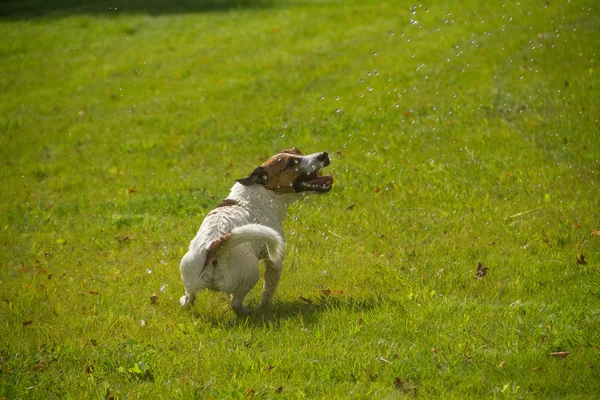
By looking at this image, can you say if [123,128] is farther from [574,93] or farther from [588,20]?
[588,20]

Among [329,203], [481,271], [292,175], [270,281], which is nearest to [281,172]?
[292,175]

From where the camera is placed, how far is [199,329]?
19.7ft

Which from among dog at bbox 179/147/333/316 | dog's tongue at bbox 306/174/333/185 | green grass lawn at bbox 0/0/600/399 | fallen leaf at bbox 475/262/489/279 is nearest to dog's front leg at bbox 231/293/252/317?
dog at bbox 179/147/333/316

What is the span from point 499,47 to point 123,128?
292 inches

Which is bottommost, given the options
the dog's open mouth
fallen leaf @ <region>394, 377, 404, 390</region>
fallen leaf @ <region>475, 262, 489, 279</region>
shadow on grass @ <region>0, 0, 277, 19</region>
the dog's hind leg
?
fallen leaf @ <region>475, 262, 489, 279</region>

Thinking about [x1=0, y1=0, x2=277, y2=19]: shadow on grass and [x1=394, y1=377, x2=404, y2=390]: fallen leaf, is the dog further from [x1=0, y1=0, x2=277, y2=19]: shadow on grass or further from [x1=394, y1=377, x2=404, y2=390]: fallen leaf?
[x1=0, y1=0, x2=277, y2=19]: shadow on grass

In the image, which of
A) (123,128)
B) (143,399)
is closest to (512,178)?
(143,399)

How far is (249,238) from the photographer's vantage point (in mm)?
5691

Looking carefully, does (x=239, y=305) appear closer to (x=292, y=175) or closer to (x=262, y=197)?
(x=262, y=197)

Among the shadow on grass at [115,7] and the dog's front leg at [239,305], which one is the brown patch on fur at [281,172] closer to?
the dog's front leg at [239,305]

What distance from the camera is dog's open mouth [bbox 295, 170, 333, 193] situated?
6.44 metres

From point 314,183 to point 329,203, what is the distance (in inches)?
104

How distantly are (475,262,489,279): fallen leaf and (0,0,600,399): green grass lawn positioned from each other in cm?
8

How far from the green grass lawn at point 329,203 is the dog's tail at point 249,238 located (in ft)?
2.12
